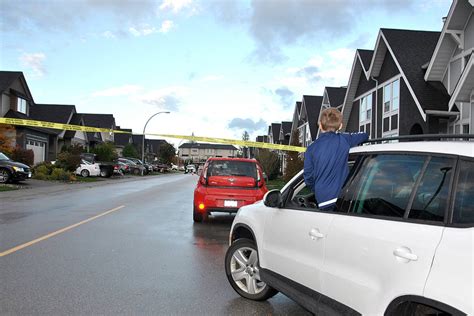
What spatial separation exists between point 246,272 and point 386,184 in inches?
91.4

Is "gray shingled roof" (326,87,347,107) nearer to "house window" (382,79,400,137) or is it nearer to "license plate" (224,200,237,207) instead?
"house window" (382,79,400,137)

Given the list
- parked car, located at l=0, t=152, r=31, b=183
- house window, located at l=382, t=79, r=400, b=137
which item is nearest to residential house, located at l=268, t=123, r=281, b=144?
house window, located at l=382, t=79, r=400, b=137

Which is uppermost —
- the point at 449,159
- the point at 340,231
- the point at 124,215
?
the point at 449,159

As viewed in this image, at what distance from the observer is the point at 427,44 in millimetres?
23938

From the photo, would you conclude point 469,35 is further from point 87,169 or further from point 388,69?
point 87,169

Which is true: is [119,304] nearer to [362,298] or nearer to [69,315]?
[69,315]

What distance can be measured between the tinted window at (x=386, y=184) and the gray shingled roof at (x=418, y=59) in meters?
17.4

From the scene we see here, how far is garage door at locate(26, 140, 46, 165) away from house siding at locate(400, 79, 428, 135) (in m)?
29.2

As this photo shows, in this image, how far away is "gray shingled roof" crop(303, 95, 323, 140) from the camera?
140 ft

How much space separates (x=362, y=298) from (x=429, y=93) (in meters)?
19.1

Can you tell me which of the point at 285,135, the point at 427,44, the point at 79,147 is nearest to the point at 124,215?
the point at 427,44

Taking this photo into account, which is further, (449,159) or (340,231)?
(340,231)

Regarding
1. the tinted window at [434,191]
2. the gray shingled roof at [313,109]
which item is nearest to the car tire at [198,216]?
Result: the tinted window at [434,191]

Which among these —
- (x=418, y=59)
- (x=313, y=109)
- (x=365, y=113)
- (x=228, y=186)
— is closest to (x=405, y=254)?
(x=228, y=186)
